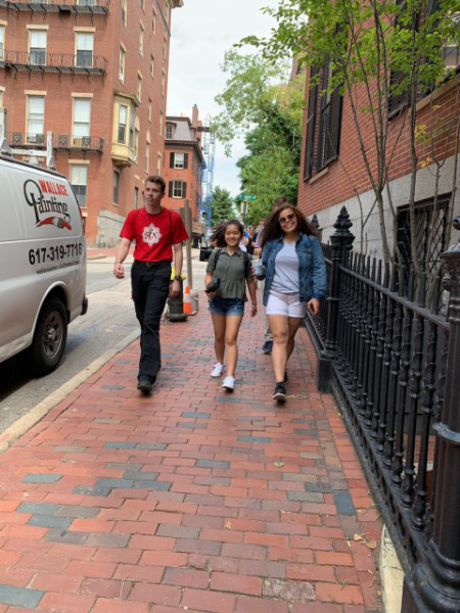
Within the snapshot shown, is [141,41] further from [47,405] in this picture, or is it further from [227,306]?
[47,405]

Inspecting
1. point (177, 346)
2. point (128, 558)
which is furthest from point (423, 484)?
point (177, 346)

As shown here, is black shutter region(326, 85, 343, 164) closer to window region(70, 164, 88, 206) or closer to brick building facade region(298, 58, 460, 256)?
brick building facade region(298, 58, 460, 256)

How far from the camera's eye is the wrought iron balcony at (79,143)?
30.1m

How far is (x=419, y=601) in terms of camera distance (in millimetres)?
1901

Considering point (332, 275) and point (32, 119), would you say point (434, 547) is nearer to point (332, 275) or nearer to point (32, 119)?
point (332, 275)

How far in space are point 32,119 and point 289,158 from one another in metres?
16.5

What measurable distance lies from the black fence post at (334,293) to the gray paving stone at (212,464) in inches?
73.8

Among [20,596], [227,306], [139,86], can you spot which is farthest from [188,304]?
[139,86]

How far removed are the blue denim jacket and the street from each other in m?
2.39

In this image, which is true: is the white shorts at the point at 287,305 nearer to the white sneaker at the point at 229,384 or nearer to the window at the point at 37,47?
the white sneaker at the point at 229,384

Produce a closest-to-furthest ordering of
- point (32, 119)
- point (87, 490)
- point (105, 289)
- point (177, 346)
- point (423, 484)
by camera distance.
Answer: point (423, 484), point (87, 490), point (177, 346), point (105, 289), point (32, 119)

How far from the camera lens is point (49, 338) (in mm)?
5848

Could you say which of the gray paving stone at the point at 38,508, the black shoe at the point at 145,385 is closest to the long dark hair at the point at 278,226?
the black shoe at the point at 145,385

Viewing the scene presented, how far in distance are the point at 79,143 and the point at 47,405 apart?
28644 millimetres
